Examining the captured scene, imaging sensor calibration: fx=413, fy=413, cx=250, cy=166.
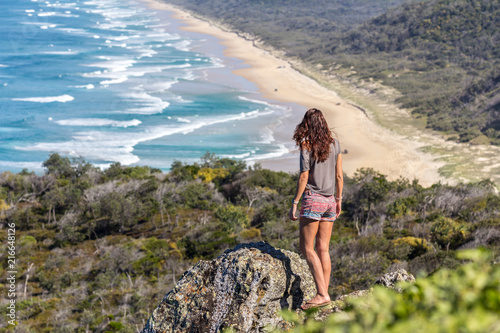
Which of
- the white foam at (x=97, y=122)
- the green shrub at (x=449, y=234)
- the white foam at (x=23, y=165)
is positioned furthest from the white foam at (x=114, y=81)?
the green shrub at (x=449, y=234)

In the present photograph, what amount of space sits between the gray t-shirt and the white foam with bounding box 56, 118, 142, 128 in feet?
118

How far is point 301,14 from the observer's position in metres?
121

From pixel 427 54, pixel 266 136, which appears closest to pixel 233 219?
pixel 266 136

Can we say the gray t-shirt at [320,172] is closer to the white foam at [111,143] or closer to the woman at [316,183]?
the woman at [316,183]

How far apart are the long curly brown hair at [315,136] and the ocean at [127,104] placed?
26.8 metres

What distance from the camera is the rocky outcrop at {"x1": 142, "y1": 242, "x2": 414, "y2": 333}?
3.99 metres

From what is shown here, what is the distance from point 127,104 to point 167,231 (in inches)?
1198

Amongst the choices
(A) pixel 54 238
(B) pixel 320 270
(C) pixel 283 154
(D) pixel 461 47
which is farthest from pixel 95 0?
(B) pixel 320 270

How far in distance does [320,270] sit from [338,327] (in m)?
3.03

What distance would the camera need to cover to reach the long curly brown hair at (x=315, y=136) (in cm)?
426

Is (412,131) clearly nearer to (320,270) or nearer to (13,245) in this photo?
(13,245)

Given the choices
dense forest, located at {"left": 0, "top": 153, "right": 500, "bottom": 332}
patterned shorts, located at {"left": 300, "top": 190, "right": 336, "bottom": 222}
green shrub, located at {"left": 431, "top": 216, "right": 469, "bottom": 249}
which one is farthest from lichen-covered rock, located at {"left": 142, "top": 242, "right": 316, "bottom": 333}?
green shrub, located at {"left": 431, "top": 216, "right": 469, "bottom": 249}

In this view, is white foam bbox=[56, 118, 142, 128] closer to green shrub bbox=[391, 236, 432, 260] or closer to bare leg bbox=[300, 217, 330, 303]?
green shrub bbox=[391, 236, 432, 260]

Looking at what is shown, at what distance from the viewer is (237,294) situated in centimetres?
408
